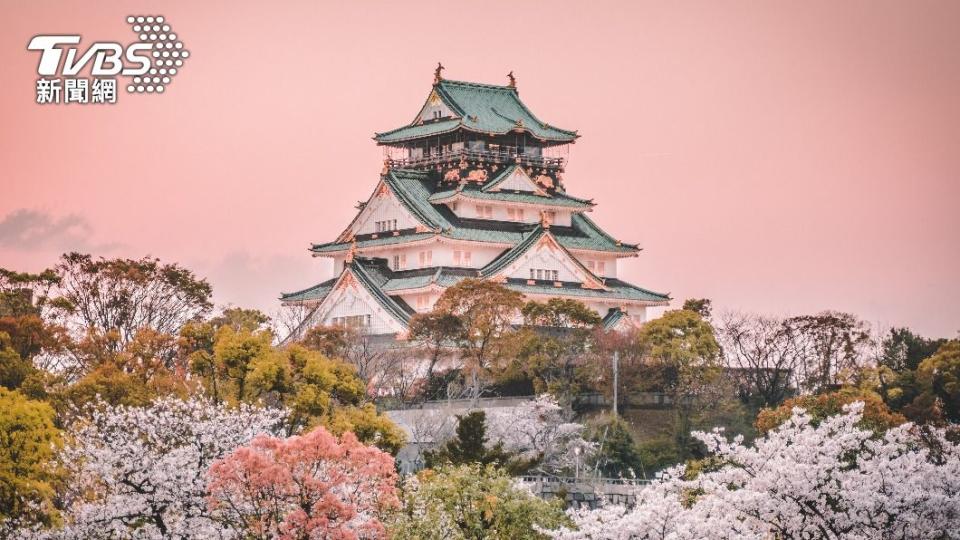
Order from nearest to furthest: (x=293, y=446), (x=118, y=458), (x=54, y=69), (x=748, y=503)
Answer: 1. (x=748, y=503)
2. (x=293, y=446)
3. (x=118, y=458)
4. (x=54, y=69)

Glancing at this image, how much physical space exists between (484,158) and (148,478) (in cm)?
5184

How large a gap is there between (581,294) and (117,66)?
3521cm

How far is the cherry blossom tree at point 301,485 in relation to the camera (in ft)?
132

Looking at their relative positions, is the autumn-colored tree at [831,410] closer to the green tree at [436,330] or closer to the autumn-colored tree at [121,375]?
the green tree at [436,330]

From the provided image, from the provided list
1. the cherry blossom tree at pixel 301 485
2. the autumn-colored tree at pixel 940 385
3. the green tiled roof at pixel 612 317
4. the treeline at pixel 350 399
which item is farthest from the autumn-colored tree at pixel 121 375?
the green tiled roof at pixel 612 317

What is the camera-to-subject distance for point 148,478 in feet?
143

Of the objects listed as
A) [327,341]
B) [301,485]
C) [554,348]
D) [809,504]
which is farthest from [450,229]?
[809,504]

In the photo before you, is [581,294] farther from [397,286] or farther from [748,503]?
[748,503]

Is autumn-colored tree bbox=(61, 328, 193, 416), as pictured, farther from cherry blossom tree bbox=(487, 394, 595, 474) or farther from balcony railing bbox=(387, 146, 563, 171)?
balcony railing bbox=(387, 146, 563, 171)

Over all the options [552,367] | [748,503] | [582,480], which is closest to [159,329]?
[552,367]

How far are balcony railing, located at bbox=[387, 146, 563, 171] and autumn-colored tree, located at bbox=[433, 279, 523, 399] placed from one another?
49.9 feet

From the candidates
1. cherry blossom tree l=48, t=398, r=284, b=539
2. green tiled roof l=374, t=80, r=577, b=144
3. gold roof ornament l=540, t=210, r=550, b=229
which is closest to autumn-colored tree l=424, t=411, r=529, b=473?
cherry blossom tree l=48, t=398, r=284, b=539

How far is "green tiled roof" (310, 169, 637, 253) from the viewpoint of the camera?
3524 inches

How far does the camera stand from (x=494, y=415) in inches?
2766
